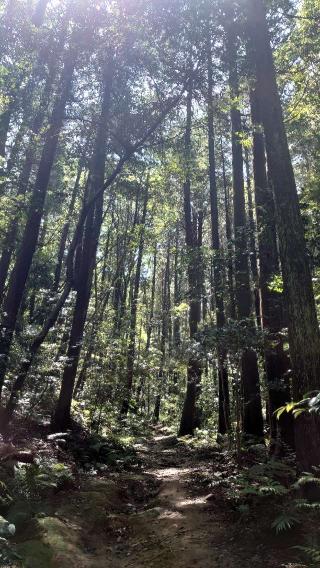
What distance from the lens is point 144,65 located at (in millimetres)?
11430

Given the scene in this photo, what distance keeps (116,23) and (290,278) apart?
8251 millimetres

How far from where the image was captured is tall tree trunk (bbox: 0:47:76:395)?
9867mm

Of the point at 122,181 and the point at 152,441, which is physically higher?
the point at 122,181

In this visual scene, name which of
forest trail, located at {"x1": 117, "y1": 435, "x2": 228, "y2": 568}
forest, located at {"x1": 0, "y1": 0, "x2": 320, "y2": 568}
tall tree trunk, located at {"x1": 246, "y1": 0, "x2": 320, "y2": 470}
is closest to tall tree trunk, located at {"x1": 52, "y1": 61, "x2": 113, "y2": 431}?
forest, located at {"x1": 0, "y1": 0, "x2": 320, "y2": 568}

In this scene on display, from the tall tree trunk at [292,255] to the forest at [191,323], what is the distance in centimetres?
2

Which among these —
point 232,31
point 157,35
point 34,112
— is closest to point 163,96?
point 157,35

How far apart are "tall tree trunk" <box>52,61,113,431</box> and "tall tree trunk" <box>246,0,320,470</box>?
6401 millimetres

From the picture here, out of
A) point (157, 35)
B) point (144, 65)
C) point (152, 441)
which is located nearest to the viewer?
point (157, 35)

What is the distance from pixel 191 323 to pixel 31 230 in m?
7.15

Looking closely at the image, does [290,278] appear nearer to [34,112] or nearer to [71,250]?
[71,250]

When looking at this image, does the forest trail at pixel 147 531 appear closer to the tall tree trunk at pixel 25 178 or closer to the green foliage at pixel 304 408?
the green foliage at pixel 304 408

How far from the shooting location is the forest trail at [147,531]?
4.70m

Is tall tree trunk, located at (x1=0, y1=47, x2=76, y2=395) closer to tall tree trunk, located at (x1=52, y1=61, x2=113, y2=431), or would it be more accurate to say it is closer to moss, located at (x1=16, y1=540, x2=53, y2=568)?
tall tree trunk, located at (x1=52, y1=61, x2=113, y2=431)

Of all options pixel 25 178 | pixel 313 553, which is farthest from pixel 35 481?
pixel 25 178
